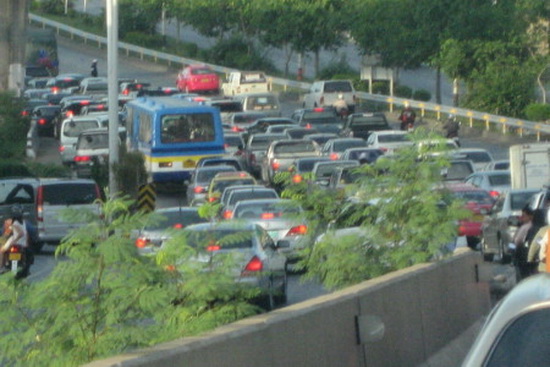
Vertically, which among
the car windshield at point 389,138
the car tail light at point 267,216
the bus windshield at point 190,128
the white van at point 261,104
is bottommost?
the car tail light at point 267,216

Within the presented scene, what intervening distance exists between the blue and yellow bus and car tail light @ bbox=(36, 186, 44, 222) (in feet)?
34.5

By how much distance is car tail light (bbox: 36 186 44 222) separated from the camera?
33.2 metres

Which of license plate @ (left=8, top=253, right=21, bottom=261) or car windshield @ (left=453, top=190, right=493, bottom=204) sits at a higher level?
car windshield @ (left=453, top=190, right=493, bottom=204)

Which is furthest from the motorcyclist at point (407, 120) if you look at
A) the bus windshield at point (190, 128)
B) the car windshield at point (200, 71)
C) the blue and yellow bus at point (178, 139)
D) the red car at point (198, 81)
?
the car windshield at point (200, 71)

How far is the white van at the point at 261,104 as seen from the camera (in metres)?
63.3

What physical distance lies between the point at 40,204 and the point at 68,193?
0.81 metres

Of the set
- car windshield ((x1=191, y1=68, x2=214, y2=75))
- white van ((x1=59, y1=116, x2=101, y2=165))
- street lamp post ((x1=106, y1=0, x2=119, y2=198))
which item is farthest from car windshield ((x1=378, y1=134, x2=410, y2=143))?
car windshield ((x1=191, y1=68, x2=214, y2=75))

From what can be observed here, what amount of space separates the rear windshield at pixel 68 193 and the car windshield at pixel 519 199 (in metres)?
11.0

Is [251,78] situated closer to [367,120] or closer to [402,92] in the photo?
[402,92]

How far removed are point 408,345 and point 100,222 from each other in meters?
3.70

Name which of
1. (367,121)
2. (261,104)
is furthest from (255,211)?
(261,104)

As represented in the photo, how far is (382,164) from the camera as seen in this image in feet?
54.5

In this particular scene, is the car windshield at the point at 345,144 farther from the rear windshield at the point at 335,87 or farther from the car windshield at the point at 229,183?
the rear windshield at the point at 335,87

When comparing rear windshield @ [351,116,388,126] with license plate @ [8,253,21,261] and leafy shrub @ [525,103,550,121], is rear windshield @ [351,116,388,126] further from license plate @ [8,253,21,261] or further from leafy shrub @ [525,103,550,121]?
license plate @ [8,253,21,261]
